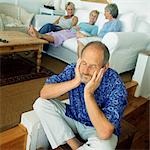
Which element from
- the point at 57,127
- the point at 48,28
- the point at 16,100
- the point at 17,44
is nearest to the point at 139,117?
the point at 16,100

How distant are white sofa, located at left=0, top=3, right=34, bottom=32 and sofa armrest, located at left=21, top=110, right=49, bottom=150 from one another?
102 inches

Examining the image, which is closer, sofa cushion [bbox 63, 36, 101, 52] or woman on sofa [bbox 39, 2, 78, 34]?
Result: sofa cushion [bbox 63, 36, 101, 52]

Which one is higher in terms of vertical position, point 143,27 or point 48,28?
point 143,27

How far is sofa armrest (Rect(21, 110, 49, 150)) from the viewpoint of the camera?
1.45 m

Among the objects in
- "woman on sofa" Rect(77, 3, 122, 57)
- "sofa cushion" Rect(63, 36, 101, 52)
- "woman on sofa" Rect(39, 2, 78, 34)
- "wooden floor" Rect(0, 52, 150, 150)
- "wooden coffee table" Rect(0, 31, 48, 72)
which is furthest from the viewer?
"woman on sofa" Rect(39, 2, 78, 34)

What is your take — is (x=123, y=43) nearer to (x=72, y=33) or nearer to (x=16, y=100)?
(x=72, y=33)

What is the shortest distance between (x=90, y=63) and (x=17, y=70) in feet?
6.11

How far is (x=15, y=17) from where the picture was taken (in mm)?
4211

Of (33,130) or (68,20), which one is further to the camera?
(68,20)

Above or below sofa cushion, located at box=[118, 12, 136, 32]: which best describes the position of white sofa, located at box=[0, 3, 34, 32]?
below

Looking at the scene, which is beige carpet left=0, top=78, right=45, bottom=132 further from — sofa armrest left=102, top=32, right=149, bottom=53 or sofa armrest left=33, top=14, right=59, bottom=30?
sofa armrest left=33, top=14, right=59, bottom=30

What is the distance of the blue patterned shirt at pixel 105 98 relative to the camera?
126 cm

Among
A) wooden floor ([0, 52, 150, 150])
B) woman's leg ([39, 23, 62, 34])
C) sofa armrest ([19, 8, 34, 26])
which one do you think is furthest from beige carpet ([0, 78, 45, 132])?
sofa armrest ([19, 8, 34, 26])

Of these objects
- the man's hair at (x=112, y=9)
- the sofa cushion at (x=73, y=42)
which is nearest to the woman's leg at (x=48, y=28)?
the sofa cushion at (x=73, y=42)
